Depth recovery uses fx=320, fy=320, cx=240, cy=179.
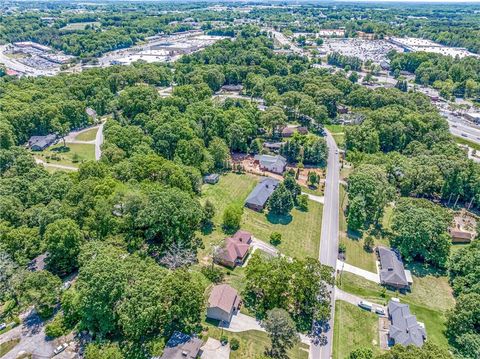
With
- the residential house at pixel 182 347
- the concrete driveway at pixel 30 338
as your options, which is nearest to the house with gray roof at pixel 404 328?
the residential house at pixel 182 347

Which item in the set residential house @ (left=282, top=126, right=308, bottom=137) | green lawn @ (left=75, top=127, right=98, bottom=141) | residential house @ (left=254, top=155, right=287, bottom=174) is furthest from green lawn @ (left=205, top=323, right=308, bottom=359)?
green lawn @ (left=75, top=127, right=98, bottom=141)

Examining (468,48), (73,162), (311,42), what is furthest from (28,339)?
(468,48)

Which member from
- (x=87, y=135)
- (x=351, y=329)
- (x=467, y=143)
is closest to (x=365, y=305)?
(x=351, y=329)

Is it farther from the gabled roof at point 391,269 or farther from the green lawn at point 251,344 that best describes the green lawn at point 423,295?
the green lawn at point 251,344

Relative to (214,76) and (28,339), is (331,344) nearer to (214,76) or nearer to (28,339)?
(28,339)

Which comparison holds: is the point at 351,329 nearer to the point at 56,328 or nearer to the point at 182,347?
the point at 182,347

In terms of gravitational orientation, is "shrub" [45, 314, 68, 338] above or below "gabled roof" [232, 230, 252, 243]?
above

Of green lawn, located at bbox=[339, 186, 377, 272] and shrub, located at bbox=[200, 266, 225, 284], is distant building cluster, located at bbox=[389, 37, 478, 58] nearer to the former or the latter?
green lawn, located at bbox=[339, 186, 377, 272]
